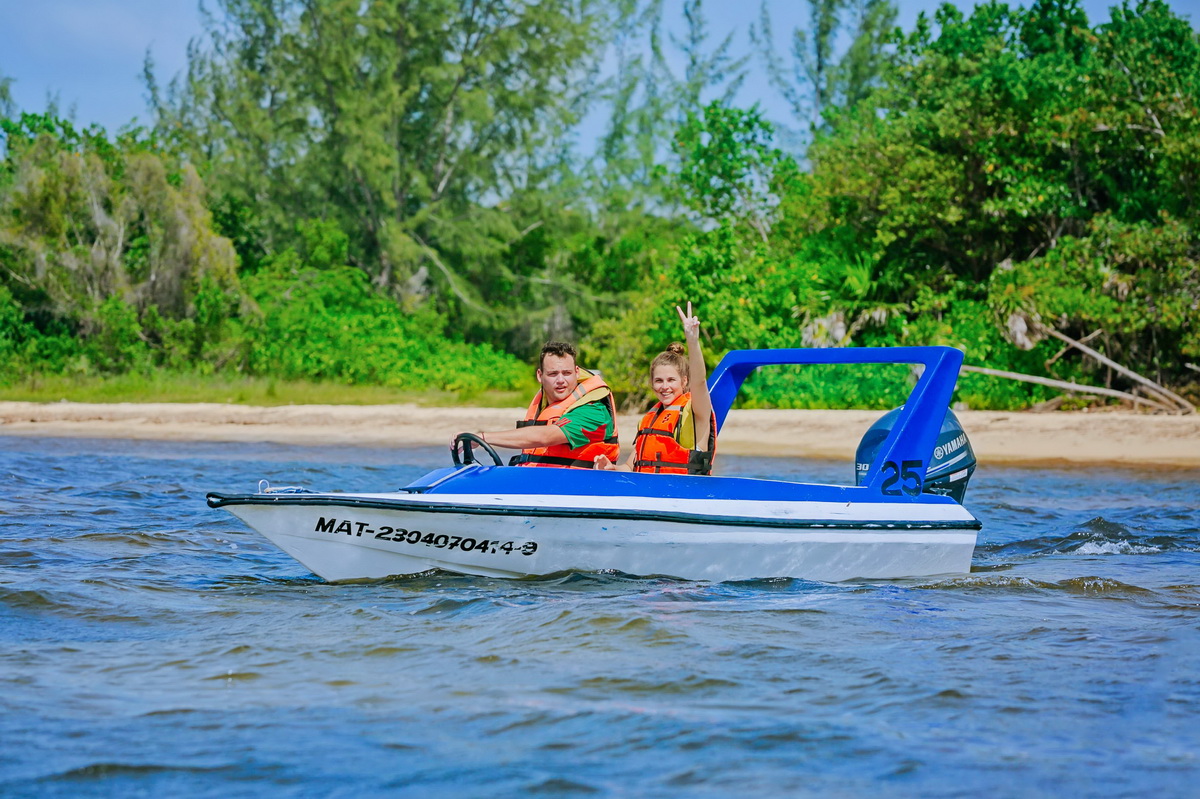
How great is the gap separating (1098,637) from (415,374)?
1986 centimetres

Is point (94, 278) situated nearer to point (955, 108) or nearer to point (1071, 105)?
point (955, 108)

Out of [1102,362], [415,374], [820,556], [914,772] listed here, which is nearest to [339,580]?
[820,556]

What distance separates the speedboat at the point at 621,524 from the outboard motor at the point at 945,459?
59cm

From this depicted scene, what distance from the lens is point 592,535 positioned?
6.02 metres

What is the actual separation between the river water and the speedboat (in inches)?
5.2

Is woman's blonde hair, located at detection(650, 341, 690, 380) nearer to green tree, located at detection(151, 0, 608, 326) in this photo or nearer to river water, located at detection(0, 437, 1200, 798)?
river water, located at detection(0, 437, 1200, 798)

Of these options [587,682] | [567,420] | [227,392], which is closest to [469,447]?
[567,420]

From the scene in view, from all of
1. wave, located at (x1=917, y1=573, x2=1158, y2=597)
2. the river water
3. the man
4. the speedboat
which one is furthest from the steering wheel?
wave, located at (x1=917, y1=573, x2=1158, y2=597)

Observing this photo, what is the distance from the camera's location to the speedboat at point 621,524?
5844mm

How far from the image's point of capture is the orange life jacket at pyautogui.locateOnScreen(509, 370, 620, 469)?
6.50 metres

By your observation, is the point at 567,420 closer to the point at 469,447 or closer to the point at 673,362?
the point at 469,447

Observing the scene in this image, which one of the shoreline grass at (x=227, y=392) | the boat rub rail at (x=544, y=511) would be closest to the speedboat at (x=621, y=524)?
the boat rub rail at (x=544, y=511)

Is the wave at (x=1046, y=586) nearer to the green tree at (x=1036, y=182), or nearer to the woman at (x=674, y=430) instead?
the woman at (x=674, y=430)

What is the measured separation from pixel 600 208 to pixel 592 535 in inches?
1032
